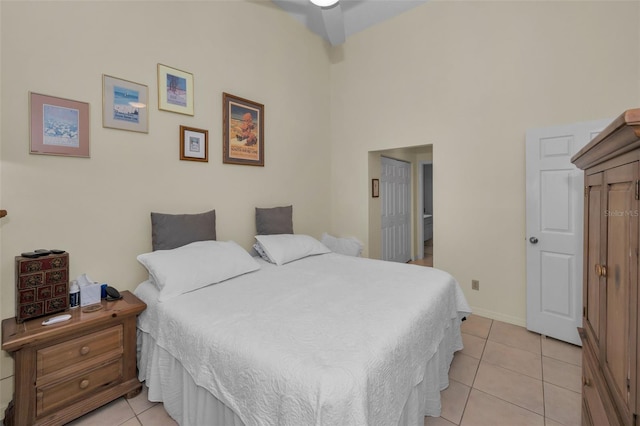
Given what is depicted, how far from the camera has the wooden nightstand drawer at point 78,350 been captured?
1.54m

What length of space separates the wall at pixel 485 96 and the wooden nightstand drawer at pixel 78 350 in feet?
9.84

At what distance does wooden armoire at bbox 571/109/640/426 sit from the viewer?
73cm

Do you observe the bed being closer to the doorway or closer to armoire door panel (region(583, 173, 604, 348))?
armoire door panel (region(583, 173, 604, 348))

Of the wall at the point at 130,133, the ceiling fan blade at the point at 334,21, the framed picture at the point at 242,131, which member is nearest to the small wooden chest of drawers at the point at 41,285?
the wall at the point at 130,133

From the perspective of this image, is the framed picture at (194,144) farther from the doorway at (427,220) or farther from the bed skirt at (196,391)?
the doorway at (427,220)

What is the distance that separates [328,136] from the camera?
4.25 m

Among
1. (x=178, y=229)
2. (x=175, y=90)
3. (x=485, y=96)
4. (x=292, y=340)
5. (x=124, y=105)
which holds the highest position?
(x=485, y=96)

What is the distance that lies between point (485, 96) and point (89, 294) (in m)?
3.87

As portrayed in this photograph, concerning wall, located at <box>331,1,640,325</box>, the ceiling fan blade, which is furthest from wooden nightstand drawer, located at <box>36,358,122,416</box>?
the ceiling fan blade

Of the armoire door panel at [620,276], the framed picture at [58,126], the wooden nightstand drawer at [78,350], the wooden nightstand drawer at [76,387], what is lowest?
the wooden nightstand drawer at [76,387]

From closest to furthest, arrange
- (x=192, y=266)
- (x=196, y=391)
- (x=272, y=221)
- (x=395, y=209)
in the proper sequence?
1. (x=196, y=391)
2. (x=192, y=266)
3. (x=272, y=221)
4. (x=395, y=209)

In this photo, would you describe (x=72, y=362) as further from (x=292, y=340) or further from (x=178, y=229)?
(x=292, y=340)

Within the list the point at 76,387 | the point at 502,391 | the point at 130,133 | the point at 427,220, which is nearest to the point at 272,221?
the point at 130,133

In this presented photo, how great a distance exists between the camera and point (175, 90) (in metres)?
2.51
